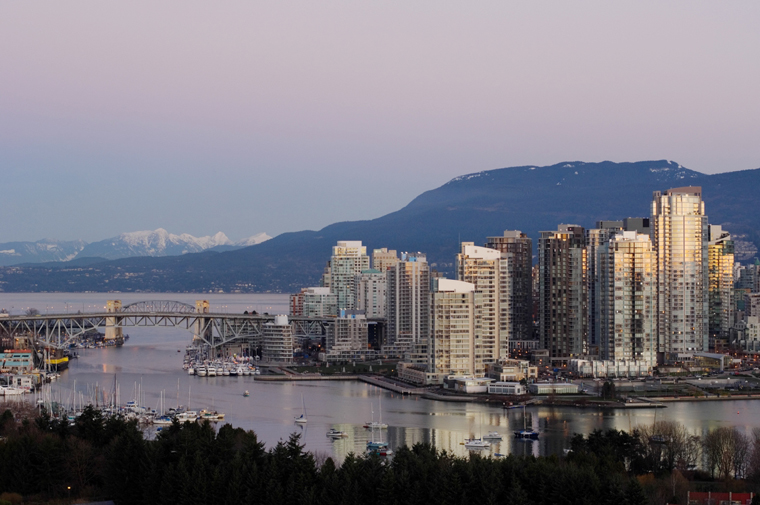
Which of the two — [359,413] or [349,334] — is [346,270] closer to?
[349,334]

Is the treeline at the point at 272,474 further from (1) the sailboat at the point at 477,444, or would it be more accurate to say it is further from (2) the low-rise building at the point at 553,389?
(2) the low-rise building at the point at 553,389

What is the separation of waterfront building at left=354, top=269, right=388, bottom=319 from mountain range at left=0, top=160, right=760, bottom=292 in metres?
77.7

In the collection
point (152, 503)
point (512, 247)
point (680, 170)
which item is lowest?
point (152, 503)

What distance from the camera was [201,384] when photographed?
142 feet

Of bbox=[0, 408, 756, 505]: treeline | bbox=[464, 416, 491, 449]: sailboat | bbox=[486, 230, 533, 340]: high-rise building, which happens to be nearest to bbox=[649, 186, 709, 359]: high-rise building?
bbox=[486, 230, 533, 340]: high-rise building

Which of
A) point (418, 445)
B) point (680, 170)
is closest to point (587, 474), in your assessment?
point (418, 445)

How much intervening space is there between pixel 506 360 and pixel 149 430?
16276 mm

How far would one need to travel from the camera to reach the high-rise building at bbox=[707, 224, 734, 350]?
57844mm

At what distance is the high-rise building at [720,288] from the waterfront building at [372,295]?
16.0 metres

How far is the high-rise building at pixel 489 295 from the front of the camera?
43.3 meters

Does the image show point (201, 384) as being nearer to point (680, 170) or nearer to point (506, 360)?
point (506, 360)

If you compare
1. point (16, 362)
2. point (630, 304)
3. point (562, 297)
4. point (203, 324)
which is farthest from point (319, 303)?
point (630, 304)

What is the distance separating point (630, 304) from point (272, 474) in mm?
28911

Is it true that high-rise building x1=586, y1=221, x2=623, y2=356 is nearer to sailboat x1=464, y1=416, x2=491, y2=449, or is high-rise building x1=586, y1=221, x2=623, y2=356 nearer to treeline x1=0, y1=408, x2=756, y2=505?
sailboat x1=464, y1=416, x2=491, y2=449
